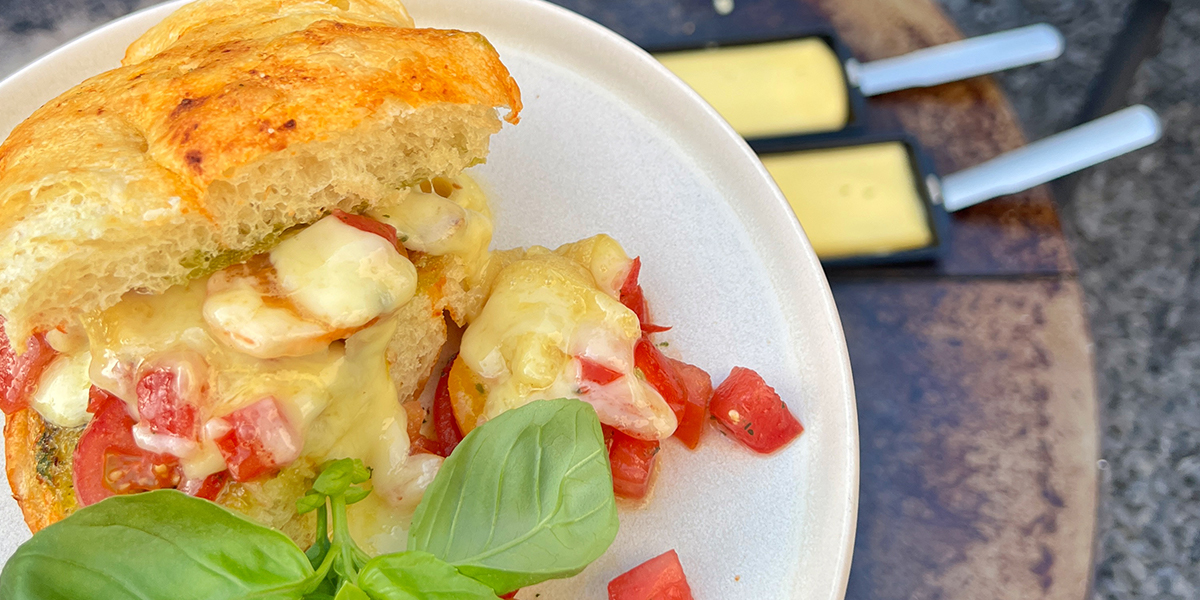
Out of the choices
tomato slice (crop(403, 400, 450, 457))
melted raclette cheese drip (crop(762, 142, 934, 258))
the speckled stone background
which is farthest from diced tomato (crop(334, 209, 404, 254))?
the speckled stone background

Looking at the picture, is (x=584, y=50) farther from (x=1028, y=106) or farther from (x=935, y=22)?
(x=1028, y=106)

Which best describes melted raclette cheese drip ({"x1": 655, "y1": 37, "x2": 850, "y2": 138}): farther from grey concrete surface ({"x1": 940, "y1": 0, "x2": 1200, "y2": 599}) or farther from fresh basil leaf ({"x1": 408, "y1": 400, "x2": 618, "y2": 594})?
fresh basil leaf ({"x1": 408, "y1": 400, "x2": 618, "y2": 594})

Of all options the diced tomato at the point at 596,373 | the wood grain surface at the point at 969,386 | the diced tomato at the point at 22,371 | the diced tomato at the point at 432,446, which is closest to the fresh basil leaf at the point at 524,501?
the diced tomato at the point at 596,373

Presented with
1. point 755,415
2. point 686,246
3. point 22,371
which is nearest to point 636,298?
point 686,246

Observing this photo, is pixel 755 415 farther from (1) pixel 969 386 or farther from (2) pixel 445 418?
(1) pixel 969 386

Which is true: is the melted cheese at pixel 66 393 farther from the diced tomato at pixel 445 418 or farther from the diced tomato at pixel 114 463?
the diced tomato at pixel 445 418

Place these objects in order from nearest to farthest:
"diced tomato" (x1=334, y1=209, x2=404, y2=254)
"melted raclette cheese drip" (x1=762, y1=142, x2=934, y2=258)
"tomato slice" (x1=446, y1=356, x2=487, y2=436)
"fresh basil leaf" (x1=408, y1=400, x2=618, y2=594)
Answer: "fresh basil leaf" (x1=408, y1=400, x2=618, y2=594) < "diced tomato" (x1=334, y1=209, x2=404, y2=254) < "tomato slice" (x1=446, y1=356, x2=487, y2=436) < "melted raclette cheese drip" (x1=762, y1=142, x2=934, y2=258)
